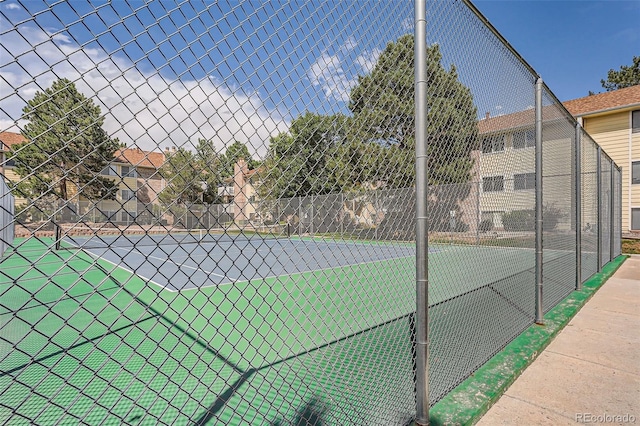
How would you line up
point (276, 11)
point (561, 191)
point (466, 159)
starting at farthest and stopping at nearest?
point (561, 191)
point (466, 159)
point (276, 11)

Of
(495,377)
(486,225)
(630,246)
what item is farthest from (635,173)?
(495,377)

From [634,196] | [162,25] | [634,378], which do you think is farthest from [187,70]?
[634,196]

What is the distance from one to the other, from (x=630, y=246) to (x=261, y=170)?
14.5 m

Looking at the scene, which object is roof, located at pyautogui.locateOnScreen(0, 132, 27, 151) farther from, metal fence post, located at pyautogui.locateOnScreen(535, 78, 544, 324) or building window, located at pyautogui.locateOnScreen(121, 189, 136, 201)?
metal fence post, located at pyautogui.locateOnScreen(535, 78, 544, 324)

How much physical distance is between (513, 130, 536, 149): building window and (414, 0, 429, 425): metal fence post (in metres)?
2.28

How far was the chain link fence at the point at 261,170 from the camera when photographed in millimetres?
1021

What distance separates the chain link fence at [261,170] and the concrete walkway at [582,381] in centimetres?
34

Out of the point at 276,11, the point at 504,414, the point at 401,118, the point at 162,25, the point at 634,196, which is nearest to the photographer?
the point at 162,25

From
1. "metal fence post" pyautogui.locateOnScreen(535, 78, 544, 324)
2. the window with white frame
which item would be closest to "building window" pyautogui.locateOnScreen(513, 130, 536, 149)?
"metal fence post" pyautogui.locateOnScreen(535, 78, 544, 324)

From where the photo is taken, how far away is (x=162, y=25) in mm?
1153

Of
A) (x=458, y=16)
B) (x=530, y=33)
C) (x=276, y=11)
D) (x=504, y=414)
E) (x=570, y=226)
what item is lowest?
(x=504, y=414)

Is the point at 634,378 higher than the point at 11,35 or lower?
lower

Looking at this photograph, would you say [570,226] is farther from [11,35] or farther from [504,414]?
[11,35]

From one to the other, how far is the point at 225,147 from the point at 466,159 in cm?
226
